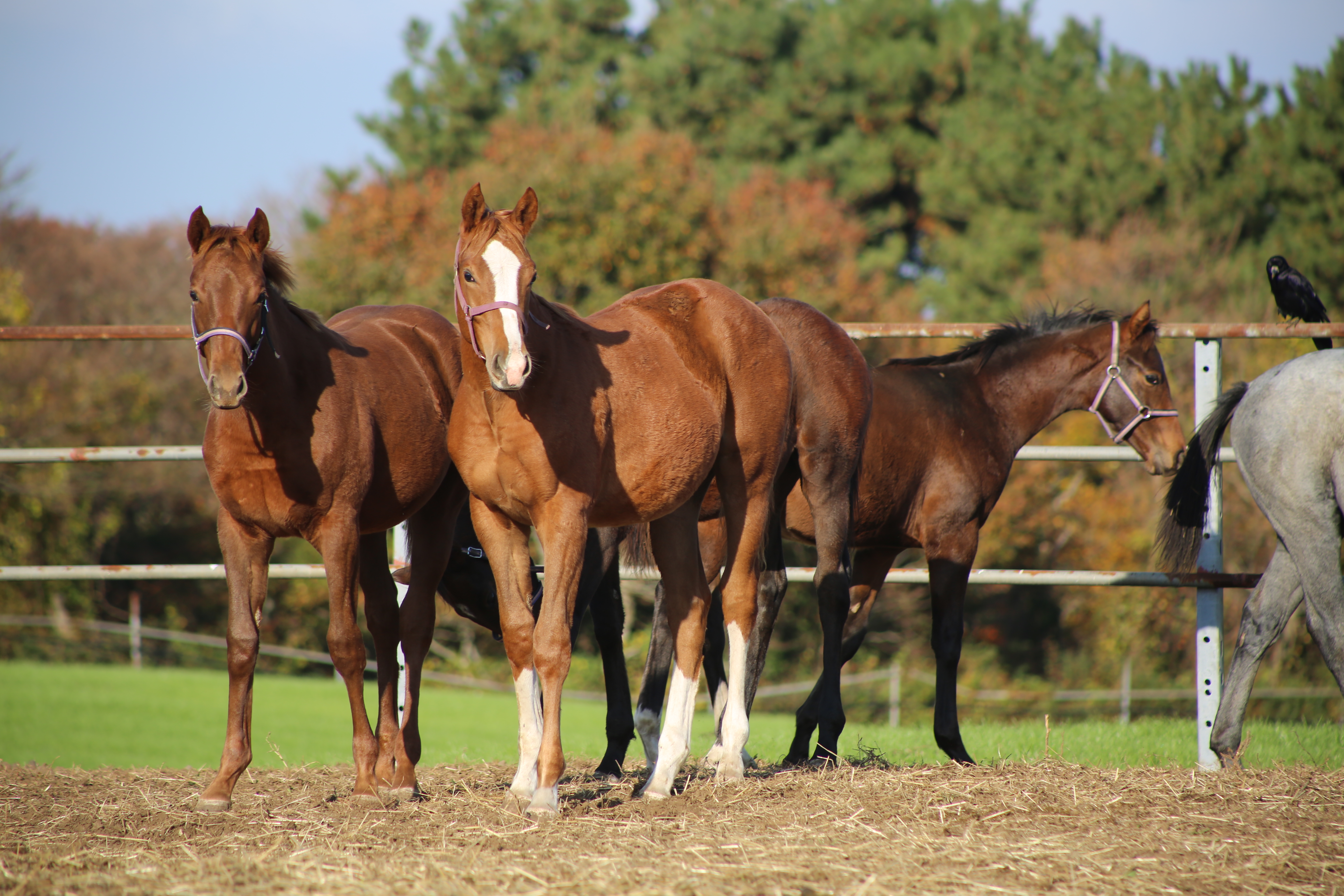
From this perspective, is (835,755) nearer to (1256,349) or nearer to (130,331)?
(130,331)

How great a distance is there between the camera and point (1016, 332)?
19.2 feet

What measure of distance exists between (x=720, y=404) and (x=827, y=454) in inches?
30.4

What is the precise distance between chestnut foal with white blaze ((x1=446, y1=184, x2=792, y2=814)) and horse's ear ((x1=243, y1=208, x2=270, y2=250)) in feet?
2.59

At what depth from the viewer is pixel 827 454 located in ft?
15.5

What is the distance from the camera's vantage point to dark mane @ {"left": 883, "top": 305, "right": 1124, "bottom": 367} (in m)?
5.81

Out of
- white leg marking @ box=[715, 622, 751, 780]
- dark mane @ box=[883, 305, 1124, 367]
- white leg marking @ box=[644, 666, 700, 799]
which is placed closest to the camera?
white leg marking @ box=[644, 666, 700, 799]

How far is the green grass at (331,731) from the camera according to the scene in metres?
5.69

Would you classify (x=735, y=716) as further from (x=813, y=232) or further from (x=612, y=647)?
(x=813, y=232)

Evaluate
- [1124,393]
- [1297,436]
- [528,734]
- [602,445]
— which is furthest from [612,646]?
[1297,436]

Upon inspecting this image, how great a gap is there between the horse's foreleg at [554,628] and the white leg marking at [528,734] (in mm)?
62

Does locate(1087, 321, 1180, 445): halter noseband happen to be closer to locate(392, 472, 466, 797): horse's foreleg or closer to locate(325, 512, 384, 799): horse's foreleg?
locate(392, 472, 466, 797): horse's foreleg

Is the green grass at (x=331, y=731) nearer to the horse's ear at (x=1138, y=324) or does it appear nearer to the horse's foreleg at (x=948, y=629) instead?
the horse's foreleg at (x=948, y=629)

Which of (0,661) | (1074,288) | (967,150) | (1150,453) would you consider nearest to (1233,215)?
(1074,288)

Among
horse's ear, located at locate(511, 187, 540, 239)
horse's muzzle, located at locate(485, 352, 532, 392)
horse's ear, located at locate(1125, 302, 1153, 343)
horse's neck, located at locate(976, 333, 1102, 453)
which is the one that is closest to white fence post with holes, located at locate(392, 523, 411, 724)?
horse's muzzle, located at locate(485, 352, 532, 392)
